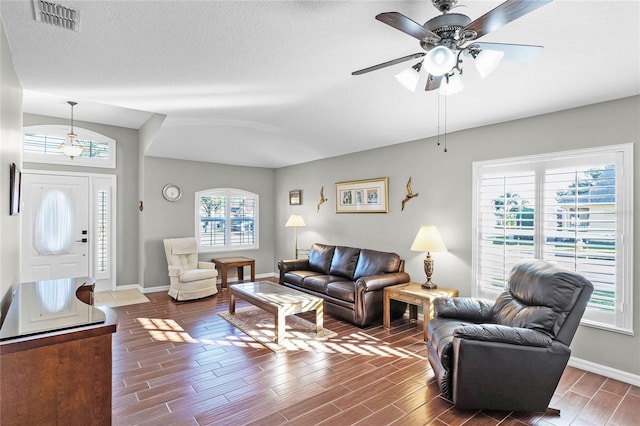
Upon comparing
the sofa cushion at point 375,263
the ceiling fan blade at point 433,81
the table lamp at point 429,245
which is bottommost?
the sofa cushion at point 375,263

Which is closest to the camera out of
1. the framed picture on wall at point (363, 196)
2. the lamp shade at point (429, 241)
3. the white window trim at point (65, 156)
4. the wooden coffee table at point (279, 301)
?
the wooden coffee table at point (279, 301)

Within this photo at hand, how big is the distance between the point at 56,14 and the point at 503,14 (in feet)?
8.08

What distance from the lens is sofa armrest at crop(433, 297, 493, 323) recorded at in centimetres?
307

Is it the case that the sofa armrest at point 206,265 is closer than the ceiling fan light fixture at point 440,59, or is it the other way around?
the ceiling fan light fixture at point 440,59

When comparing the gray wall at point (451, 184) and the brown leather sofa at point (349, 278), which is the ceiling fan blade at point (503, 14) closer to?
Answer: the gray wall at point (451, 184)

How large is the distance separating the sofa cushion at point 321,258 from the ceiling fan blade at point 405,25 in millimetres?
4266

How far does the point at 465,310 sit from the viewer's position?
310 centimetres

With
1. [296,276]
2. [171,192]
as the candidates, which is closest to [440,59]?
[296,276]

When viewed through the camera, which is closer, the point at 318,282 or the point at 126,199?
the point at 318,282

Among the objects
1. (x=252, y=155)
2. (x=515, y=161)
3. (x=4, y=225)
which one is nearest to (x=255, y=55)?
(x=4, y=225)

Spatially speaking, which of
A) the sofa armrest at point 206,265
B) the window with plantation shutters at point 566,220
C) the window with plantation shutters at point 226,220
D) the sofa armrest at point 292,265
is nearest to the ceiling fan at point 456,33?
the window with plantation shutters at point 566,220

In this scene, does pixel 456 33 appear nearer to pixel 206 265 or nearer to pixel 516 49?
pixel 516 49

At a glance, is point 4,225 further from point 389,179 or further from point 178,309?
point 389,179

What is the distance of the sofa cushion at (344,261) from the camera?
5.16m
